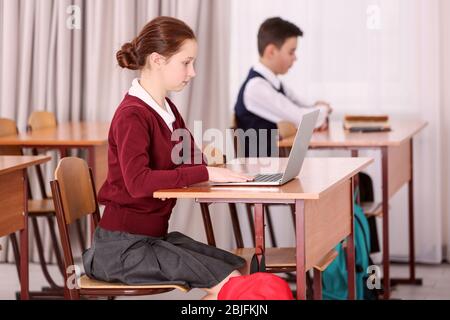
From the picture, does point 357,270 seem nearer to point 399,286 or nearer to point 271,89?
point 399,286

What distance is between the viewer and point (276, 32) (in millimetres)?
4863

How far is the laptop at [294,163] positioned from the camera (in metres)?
2.79

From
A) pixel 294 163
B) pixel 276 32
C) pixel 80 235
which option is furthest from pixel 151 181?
pixel 80 235

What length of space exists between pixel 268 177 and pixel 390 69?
245 centimetres

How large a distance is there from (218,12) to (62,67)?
0.93 meters

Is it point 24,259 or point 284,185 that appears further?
point 24,259

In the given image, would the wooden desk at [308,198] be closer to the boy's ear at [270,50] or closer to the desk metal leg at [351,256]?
the desk metal leg at [351,256]

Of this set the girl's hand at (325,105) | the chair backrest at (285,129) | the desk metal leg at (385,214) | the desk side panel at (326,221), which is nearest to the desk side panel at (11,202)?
the desk side panel at (326,221)

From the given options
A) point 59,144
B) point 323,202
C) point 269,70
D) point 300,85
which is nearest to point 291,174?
point 323,202

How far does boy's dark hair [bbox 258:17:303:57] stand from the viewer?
15.9ft

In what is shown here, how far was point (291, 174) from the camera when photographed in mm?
2900

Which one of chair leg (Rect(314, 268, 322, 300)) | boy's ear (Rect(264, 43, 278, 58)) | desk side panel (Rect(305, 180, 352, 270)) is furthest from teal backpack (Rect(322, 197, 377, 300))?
boy's ear (Rect(264, 43, 278, 58))

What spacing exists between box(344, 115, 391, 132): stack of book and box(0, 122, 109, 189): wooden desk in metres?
1.19

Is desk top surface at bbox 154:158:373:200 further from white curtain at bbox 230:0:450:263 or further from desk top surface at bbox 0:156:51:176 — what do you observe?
white curtain at bbox 230:0:450:263
